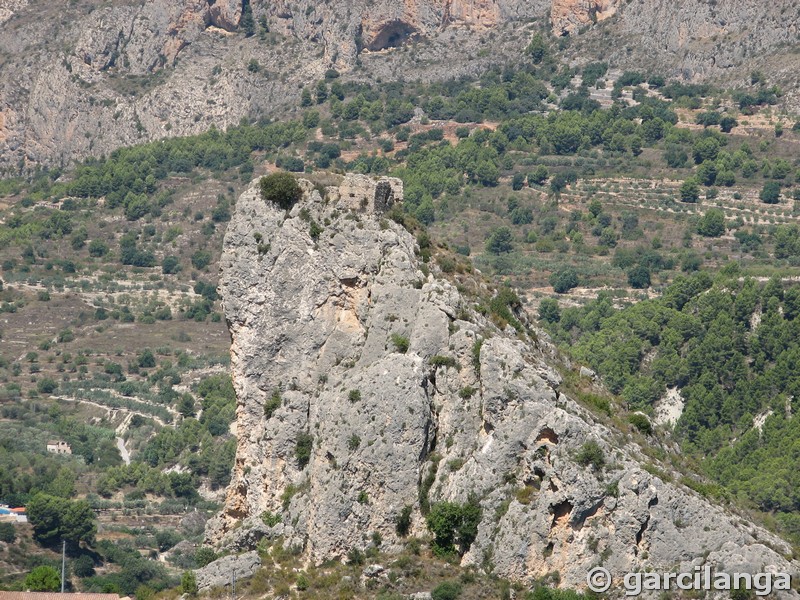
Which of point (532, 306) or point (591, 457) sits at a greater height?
point (591, 457)

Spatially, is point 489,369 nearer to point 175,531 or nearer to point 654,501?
point 654,501

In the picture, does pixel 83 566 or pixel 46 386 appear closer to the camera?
pixel 83 566

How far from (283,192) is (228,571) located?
11426 millimetres

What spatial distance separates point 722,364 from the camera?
12825 cm

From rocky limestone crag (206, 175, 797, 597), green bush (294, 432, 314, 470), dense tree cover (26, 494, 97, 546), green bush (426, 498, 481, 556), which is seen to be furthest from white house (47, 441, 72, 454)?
green bush (426, 498, 481, 556)

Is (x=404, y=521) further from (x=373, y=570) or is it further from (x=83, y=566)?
(x=83, y=566)

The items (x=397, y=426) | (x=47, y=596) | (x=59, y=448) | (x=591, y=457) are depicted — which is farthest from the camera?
(x=59, y=448)

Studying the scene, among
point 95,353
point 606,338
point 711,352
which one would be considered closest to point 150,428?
point 95,353

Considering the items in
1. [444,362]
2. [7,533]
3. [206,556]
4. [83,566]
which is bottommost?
[83,566]

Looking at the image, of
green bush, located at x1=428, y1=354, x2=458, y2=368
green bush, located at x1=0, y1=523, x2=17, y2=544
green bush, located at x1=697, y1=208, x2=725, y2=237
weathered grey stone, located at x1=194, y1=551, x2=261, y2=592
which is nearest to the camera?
green bush, located at x1=428, y1=354, x2=458, y2=368

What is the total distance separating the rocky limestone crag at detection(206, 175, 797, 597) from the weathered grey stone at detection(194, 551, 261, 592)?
0.95 meters

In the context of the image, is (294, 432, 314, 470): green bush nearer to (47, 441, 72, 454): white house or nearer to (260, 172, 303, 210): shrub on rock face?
(260, 172, 303, 210): shrub on rock face

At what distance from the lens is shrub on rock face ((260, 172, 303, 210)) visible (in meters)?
64.3

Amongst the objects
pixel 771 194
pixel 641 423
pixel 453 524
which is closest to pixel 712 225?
pixel 771 194
